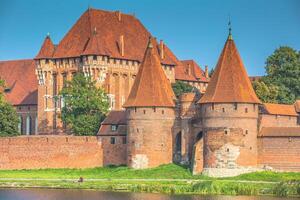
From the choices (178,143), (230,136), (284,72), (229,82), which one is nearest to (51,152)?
(178,143)

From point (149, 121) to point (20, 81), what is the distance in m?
37.6

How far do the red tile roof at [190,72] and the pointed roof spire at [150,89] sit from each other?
29361mm

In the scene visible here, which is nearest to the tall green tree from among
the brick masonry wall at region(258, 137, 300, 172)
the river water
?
the brick masonry wall at region(258, 137, 300, 172)

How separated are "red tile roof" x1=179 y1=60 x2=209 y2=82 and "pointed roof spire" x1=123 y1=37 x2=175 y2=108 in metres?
29.4

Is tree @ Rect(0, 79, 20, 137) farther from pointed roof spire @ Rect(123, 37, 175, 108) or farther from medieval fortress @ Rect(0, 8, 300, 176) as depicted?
pointed roof spire @ Rect(123, 37, 175, 108)

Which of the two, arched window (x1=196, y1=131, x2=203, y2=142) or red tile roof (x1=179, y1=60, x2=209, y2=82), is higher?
red tile roof (x1=179, y1=60, x2=209, y2=82)

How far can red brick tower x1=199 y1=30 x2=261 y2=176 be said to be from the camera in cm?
7188

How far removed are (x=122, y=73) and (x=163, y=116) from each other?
21.5m

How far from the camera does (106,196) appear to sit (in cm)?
6444

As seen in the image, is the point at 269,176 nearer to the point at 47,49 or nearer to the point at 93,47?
the point at 93,47

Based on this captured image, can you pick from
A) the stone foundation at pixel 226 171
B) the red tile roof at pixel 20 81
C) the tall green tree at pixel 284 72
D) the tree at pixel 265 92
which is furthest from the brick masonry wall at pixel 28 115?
the stone foundation at pixel 226 171

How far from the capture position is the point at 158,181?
231ft

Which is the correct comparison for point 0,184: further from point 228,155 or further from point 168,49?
point 168,49

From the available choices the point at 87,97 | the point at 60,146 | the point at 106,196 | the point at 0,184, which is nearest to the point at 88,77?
the point at 87,97
